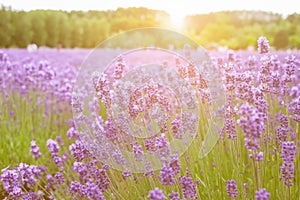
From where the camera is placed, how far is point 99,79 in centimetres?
251

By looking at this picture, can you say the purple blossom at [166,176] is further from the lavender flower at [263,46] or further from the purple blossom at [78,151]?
the lavender flower at [263,46]

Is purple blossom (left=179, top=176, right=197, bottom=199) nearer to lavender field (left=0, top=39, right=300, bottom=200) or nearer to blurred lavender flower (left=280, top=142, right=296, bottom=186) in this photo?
lavender field (left=0, top=39, right=300, bottom=200)

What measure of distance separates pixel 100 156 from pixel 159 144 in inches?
28.7

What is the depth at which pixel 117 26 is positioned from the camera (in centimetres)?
3300

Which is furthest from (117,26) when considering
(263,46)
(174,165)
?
(174,165)

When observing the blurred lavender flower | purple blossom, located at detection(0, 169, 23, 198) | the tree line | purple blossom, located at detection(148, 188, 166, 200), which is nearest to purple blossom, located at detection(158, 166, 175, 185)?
purple blossom, located at detection(148, 188, 166, 200)

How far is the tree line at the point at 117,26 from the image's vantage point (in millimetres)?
25594

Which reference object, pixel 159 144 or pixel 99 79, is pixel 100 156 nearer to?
pixel 99 79

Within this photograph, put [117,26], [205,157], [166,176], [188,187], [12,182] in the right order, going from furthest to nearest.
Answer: [117,26] < [205,157] < [12,182] < [188,187] < [166,176]

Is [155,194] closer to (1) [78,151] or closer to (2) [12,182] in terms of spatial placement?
(1) [78,151]

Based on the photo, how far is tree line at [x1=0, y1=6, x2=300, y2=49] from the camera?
84.0 feet

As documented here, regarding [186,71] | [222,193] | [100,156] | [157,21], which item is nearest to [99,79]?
[100,156]

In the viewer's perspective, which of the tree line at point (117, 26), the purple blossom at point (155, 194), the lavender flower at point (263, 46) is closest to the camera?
the purple blossom at point (155, 194)

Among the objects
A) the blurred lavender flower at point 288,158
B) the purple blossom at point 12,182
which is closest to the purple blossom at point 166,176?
the blurred lavender flower at point 288,158
